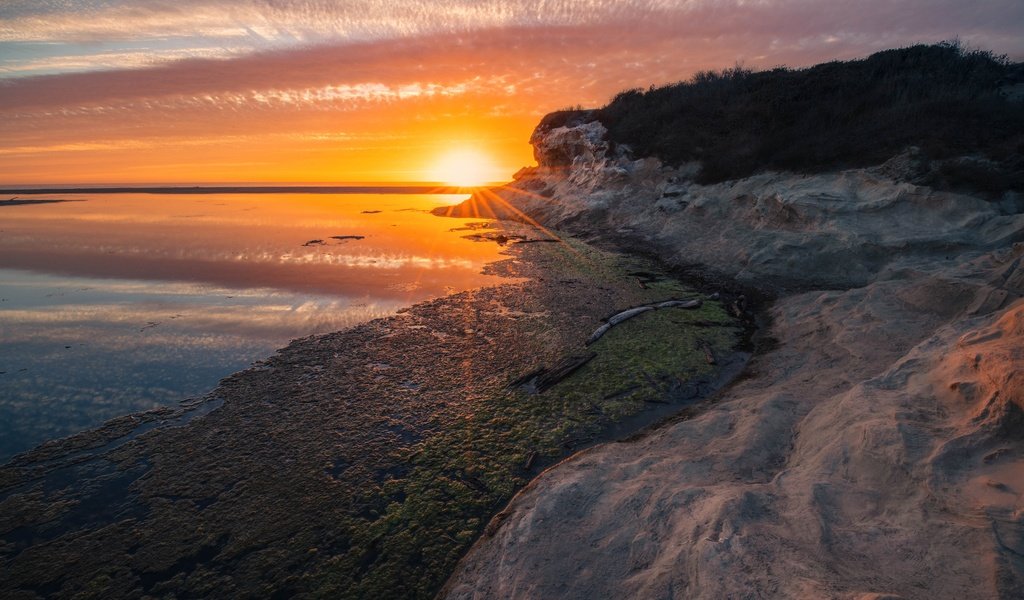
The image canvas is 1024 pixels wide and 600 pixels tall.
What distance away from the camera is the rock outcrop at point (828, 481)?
454 cm

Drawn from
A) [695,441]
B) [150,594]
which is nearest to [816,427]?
[695,441]

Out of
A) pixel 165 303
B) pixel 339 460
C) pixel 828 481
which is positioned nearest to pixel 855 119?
pixel 828 481

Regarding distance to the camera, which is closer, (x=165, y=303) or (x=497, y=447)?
(x=497, y=447)

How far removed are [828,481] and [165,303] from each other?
2212cm

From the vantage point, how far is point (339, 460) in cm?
848

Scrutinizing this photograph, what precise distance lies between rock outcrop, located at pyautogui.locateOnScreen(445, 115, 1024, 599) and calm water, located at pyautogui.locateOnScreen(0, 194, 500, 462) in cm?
999

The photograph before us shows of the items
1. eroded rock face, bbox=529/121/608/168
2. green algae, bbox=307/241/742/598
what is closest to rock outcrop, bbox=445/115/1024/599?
green algae, bbox=307/241/742/598

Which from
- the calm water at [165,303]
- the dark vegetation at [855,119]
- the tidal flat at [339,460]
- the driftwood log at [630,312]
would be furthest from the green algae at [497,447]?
the dark vegetation at [855,119]

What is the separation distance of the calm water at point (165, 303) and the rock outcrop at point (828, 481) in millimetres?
9991

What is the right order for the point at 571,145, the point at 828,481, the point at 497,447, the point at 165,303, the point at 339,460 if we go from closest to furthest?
the point at 828,481
the point at 339,460
the point at 497,447
the point at 165,303
the point at 571,145

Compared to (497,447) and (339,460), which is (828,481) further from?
(339,460)

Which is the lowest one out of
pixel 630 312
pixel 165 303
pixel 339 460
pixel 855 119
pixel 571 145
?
pixel 339 460

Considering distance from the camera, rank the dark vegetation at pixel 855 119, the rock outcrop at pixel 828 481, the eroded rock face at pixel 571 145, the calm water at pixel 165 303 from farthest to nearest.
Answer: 1. the eroded rock face at pixel 571 145
2. the dark vegetation at pixel 855 119
3. the calm water at pixel 165 303
4. the rock outcrop at pixel 828 481

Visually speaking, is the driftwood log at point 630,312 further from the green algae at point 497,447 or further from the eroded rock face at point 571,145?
the eroded rock face at point 571,145
